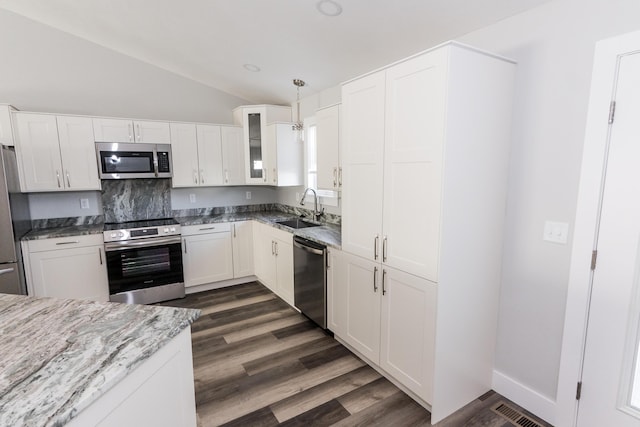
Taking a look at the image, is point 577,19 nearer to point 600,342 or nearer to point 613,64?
point 613,64

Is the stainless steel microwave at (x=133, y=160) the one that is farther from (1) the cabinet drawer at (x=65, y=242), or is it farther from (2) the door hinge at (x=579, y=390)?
(2) the door hinge at (x=579, y=390)

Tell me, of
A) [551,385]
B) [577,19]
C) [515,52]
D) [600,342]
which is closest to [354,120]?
[515,52]

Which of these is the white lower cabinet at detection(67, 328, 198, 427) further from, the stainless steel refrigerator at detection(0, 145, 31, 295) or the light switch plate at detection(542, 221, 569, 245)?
the stainless steel refrigerator at detection(0, 145, 31, 295)

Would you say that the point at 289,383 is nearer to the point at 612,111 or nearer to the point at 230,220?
the point at 230,220

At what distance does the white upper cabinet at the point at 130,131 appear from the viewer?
359 centimetres

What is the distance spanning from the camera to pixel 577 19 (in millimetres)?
1729

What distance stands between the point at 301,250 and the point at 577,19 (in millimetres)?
2567

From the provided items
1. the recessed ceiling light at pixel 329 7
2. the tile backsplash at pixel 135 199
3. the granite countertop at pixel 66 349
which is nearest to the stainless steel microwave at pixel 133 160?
the tile backsplash at pixel 135 199

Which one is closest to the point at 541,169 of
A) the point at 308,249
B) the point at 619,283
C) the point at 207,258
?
the point at 619,283

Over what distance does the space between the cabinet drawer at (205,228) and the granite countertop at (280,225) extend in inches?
1.6

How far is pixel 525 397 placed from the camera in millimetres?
2107

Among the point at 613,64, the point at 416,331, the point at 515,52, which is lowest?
the point at 416,331

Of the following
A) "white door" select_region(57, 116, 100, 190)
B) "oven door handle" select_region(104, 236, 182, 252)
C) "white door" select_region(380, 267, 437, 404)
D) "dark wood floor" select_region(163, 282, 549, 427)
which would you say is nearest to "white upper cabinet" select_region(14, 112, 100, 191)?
"white door" select_region(57, 116, 100, 190)

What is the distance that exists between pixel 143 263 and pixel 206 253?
72 centimetres
